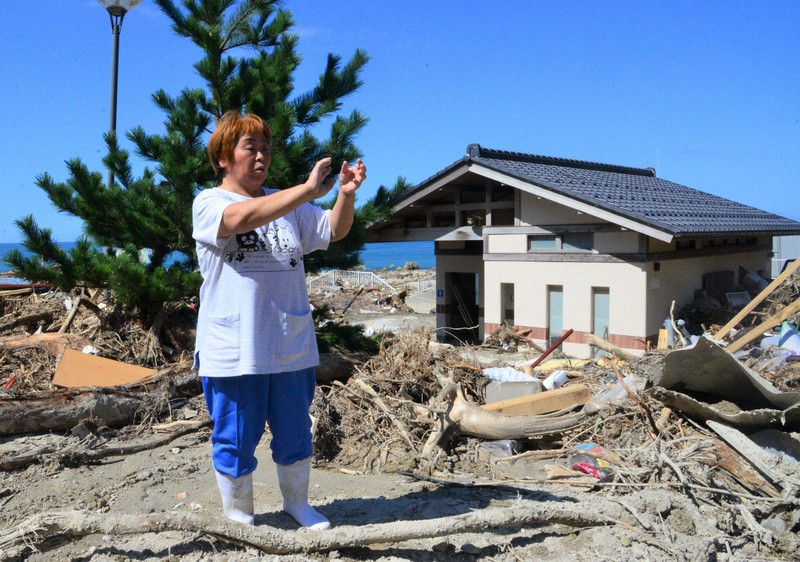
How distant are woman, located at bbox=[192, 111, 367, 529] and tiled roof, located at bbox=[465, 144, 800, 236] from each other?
7.85 m

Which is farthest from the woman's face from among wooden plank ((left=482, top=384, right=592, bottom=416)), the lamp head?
the lamp head

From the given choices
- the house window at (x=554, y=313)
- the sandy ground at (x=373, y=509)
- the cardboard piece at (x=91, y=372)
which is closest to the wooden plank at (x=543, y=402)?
the sandy ground at (x=373, y=509)

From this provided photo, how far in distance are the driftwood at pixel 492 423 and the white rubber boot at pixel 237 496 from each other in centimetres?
232

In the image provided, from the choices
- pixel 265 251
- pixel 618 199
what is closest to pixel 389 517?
pixel 265 251

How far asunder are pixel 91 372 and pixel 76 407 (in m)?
1.03

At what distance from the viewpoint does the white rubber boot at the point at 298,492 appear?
9.98ft

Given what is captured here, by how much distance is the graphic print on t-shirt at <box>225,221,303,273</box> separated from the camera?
283 centimetres

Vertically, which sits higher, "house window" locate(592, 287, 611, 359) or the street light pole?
the street light pole

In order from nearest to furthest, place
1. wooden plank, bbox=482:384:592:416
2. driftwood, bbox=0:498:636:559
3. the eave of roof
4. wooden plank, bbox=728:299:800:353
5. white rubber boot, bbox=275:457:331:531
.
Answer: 1. driftwood, bbox=0:498:636:559
2. white rubber boot, bbox=275:457:331:531
3. wooden plank, bbox=482:384:592:416
4. wooden plank, bbox=728:299:800:353
5. the eave of roof

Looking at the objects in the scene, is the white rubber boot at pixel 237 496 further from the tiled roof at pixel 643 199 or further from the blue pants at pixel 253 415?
the tiled roof at pixel 643 199

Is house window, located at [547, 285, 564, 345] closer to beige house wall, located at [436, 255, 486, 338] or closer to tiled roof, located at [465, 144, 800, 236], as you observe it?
tiled roof, located at [465, 144, 800, 236]

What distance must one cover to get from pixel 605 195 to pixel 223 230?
9.70m

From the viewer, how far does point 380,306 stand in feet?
80.5

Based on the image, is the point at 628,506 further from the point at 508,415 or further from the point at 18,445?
the point at 18,445
